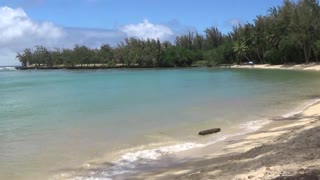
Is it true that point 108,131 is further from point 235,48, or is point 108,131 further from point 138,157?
point 235,48

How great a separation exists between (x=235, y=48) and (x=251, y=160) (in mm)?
104694

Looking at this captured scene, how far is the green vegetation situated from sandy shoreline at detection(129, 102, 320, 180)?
69415mm

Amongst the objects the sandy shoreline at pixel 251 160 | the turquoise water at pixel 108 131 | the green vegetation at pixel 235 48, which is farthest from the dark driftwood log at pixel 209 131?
the green vegetation at pixel 235 48

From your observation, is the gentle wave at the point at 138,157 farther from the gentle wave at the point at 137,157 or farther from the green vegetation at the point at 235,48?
the green vegetation at the point at 235,48

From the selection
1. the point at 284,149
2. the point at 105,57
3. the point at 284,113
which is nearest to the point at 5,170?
the point at 284,149

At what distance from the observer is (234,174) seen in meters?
8.22

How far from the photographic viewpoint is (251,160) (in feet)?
31.2

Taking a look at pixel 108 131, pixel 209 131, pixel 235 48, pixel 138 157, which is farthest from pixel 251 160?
pixel 235 48

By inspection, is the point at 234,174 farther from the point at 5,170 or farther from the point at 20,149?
the point at 20,149

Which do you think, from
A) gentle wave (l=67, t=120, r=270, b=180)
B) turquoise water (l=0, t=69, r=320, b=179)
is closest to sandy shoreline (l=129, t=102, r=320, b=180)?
gentle wave (l=67, t=120, r=270, b=180)

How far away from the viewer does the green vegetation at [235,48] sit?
273ft

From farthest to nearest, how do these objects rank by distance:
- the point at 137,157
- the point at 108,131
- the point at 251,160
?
1. the point at 108,131
2. the point at 137,157
3. the point at 251,160

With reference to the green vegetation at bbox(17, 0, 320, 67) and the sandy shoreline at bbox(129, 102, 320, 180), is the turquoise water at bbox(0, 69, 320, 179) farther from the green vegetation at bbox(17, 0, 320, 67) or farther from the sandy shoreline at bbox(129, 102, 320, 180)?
the green vegetation at bbox(17, 0, 320, 67)

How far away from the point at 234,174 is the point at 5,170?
6579 millimetres
